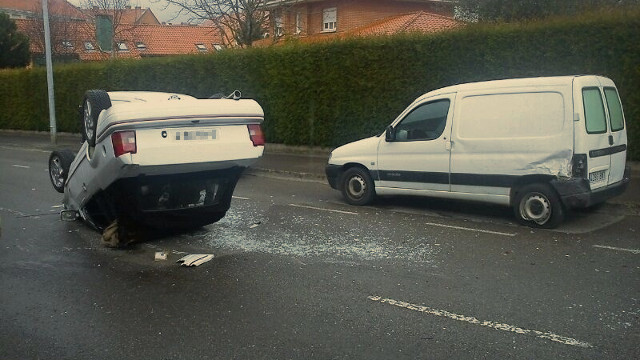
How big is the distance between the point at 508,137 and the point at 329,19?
91.3ft

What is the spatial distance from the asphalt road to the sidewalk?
175cm

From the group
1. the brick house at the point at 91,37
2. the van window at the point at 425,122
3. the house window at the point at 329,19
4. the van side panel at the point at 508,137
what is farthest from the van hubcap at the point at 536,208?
the brick house at the point at 91,37

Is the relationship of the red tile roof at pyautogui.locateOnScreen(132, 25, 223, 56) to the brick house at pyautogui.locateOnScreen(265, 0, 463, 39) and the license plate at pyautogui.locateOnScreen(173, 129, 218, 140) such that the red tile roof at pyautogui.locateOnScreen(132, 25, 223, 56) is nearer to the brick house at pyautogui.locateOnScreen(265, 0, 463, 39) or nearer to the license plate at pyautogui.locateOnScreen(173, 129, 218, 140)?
the brick house at pyautogui.locateOnScreen(265, 0, 463, 39)

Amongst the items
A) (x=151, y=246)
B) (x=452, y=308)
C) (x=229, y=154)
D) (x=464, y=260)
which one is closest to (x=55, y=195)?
(x=151, y=246)

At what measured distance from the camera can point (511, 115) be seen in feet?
28.0

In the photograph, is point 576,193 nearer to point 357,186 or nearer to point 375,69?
point 357,186

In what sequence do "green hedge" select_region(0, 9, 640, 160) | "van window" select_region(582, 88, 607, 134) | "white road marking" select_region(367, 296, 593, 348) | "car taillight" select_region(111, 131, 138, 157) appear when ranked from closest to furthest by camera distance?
"white road marking" select_region(367, 296, 593, 348) < "car taillight" select_region(111, 131, 138, 157) < "van window" select_region(582, 88, 607, 134) < "green hedge" select_region(0, 9, 640, 160)

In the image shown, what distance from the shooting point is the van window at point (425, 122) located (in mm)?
9289

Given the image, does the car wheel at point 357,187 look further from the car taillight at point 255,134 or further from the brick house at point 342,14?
the brick house at point 342,14

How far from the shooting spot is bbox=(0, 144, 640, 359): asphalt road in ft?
15.0

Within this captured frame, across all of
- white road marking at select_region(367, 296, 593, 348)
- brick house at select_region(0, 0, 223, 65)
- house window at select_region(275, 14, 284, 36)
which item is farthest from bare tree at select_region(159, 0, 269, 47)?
white road marking at select_region(367, 296, 593, 348)

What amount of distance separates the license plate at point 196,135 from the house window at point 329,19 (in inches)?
1142

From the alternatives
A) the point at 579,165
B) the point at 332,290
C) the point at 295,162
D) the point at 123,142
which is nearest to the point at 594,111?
the point at 579,165

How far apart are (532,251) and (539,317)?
2.24m
